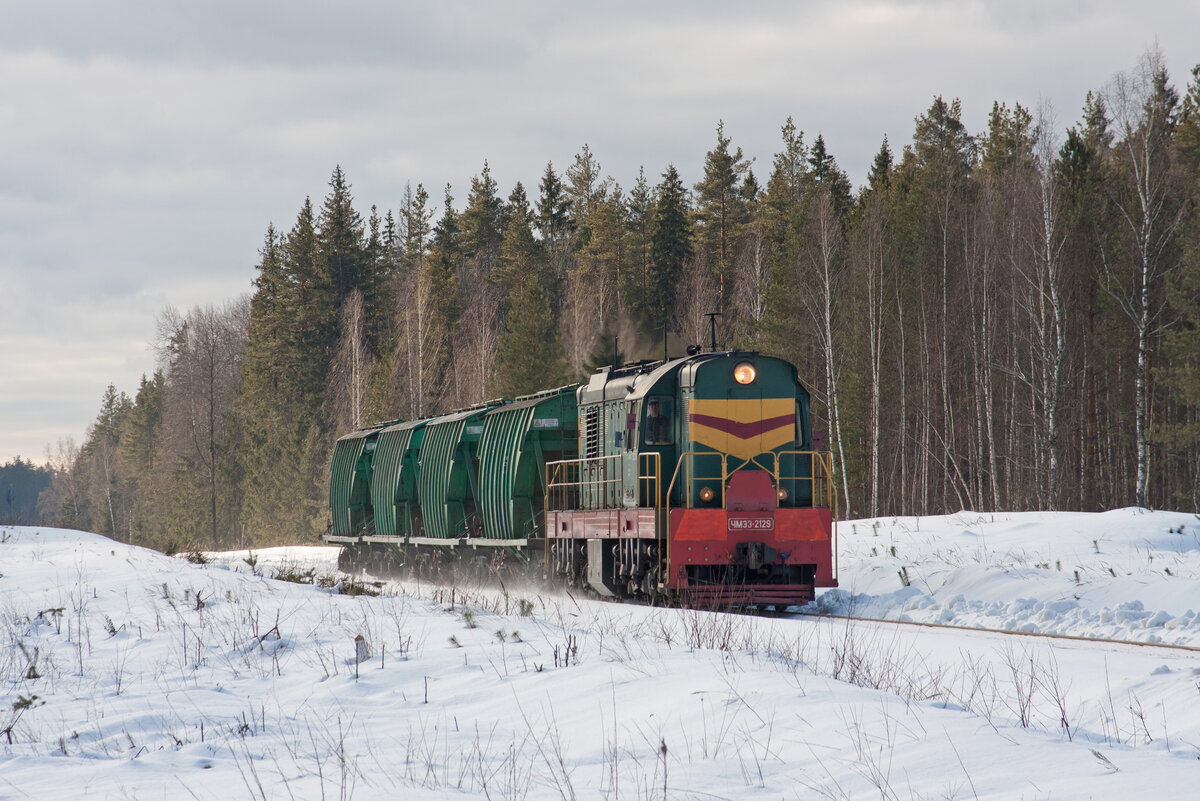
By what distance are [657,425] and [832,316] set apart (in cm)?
2519

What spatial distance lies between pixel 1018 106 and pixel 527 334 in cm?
2977

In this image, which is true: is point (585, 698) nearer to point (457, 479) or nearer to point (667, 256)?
point (457, 479)

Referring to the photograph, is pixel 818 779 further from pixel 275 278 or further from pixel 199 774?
pixel 275 278

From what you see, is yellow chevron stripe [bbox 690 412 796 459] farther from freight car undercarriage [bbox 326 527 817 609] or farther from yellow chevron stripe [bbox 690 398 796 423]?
freight car undercarriage [bbox 326 527 817 609]

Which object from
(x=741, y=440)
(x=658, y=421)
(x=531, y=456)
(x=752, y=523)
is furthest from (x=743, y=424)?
(x=531, y=456)

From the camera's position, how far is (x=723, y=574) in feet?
44.1

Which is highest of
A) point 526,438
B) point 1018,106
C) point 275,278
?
point 1018,106

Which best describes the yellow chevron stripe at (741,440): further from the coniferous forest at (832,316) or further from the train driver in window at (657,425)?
the coniferous forest at (832,316)

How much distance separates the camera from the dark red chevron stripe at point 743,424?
14039 mm

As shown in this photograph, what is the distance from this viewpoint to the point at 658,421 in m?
14.5

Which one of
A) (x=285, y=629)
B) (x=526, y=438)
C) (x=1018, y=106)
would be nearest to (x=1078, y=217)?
(x=1018, y=106)

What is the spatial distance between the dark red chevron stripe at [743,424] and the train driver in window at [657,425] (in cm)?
63

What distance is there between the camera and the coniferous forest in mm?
34938

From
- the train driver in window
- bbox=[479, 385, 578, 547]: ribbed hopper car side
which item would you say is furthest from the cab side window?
bbox=[479, 385, 578, 547]: ribbed hopper car side
